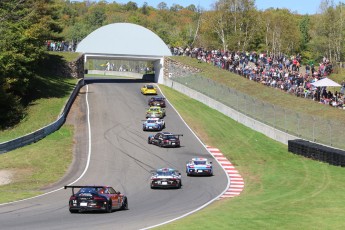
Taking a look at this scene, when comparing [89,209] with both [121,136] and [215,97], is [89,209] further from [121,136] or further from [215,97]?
[215,97]

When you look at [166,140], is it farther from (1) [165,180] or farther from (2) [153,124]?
(1) [165,180]

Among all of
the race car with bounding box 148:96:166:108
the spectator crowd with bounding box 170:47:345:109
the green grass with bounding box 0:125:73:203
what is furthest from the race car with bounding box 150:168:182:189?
the race car with bounding box 148:96:166:108

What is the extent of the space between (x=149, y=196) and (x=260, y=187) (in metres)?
7.57

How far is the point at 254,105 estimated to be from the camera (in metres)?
63.2

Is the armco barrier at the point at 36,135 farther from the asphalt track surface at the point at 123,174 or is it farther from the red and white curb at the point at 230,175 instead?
the red and white curb at the point at 230,175

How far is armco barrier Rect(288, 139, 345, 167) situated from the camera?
148ft

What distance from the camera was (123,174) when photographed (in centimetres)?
4353

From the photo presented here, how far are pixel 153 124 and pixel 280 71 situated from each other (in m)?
20.0

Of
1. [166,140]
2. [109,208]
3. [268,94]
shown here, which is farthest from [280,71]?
[109,208]

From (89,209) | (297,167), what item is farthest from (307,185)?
(89,209)

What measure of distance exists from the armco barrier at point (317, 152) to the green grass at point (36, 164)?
16997 mm

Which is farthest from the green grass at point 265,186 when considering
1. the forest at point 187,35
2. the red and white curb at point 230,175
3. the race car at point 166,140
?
the forest at point 187,35

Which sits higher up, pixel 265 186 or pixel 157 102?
pixel 157 102

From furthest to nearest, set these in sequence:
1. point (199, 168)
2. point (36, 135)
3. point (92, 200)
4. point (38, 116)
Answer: point (38, 116) < point (36, 135) < point (199, 168) < point (92, 200)
